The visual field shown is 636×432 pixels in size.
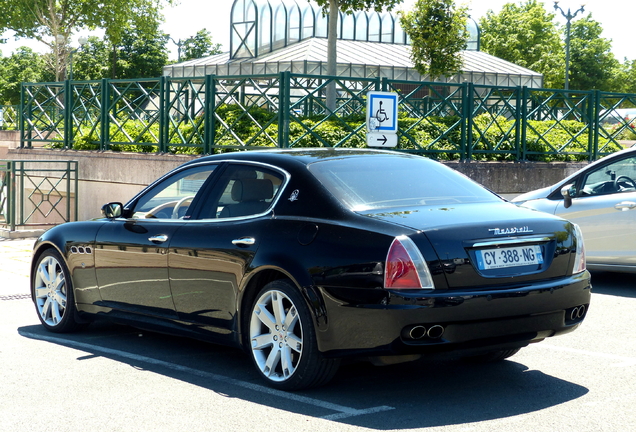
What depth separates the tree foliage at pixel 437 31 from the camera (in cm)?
2992

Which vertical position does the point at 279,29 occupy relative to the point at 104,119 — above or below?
above

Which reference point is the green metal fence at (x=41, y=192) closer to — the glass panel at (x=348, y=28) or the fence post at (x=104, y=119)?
the fence post at (x=104, y=119)

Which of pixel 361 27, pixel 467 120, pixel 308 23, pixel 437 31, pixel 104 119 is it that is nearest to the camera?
pixel 467 120

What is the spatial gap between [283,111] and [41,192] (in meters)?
5.58

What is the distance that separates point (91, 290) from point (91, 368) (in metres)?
1.09

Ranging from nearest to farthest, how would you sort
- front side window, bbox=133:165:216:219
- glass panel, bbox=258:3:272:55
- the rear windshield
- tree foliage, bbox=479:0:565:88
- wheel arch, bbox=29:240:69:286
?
1. the rear windshield
2. front side window, bbox=133:165:216:219
3. wheel arch, bbox=29:240:69:286
4. glass panel, bbox=258:3:272:55
5. tree foliage, bbox=479:0:565:88

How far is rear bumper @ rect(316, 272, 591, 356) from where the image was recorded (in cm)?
486

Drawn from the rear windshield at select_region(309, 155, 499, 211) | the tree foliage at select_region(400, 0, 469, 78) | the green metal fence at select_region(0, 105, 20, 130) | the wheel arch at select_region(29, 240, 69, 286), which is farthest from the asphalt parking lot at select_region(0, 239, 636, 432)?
the green metal fence at select_region(0, 105, 20, 130)

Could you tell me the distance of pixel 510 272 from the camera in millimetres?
5129

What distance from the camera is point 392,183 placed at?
5.83 meters

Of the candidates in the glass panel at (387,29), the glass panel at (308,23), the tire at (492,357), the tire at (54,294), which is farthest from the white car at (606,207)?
the glass panel at (387,29)

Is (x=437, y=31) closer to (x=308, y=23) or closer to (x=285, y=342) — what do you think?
(x=308, y=23)

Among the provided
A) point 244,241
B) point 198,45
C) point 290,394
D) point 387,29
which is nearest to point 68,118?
point 244,241

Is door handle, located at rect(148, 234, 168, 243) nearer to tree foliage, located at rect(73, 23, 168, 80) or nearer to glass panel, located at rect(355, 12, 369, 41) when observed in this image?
glass panel, located at rect(355, 12, 369, 41)
